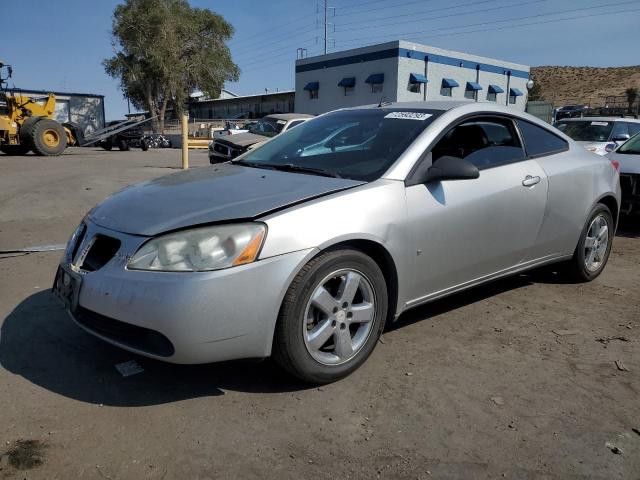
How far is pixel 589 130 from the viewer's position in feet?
35.8

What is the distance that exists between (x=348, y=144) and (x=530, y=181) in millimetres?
1358

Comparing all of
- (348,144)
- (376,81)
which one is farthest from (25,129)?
(376,81)

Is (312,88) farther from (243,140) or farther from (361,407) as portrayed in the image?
(361,407)

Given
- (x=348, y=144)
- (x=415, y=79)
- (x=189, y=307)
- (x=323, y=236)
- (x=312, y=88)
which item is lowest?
(x=189, y=307)

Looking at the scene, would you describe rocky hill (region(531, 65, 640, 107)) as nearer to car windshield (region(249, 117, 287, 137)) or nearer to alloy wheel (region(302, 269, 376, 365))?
car windshield (region(249, 117, 287, 137))

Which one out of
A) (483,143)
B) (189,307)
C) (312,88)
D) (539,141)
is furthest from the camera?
(312,88)

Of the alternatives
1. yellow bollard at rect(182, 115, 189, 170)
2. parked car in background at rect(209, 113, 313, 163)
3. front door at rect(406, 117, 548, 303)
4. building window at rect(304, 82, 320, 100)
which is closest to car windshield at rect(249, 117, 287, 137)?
parked car in background at rect(209, 113, 313, 163)

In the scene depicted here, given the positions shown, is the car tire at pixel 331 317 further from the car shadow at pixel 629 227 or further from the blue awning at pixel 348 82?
the blue awning at pixel 348 82

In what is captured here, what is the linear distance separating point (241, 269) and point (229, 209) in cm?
37

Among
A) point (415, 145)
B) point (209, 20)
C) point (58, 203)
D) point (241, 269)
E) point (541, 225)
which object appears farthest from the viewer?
point (209, 20)

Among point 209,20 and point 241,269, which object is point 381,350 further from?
point 209,20

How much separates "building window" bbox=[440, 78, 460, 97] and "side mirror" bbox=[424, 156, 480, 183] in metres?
38.2

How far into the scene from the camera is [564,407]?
277 cm

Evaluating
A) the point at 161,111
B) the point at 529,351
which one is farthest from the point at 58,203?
the point at 161,111
